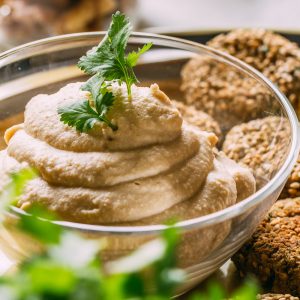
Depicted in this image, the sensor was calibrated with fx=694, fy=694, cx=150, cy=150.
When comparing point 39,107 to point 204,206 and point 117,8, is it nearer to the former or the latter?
point 204,206

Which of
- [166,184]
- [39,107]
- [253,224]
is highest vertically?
[39,107]

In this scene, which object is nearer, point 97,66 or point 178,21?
point 97,66

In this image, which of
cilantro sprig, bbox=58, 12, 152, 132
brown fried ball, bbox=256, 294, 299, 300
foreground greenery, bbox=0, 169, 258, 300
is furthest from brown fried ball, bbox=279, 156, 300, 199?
foreground greenery, bbox=0, 169, 258, 300

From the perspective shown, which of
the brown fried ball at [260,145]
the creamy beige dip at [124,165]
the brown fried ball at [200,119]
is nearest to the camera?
the creamy beige dip at [124,165]

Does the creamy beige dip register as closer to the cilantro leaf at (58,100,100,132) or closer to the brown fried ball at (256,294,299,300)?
the cilantro leaf at (58,100,100,132)

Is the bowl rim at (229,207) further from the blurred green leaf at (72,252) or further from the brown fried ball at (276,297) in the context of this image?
the blurred green leaf at (72,252)

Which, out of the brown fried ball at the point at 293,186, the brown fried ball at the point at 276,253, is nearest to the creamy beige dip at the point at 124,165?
the brown fried ball at the point at 276,253

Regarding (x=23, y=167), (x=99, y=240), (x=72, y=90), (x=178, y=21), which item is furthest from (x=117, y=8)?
(x=99, y=240)
